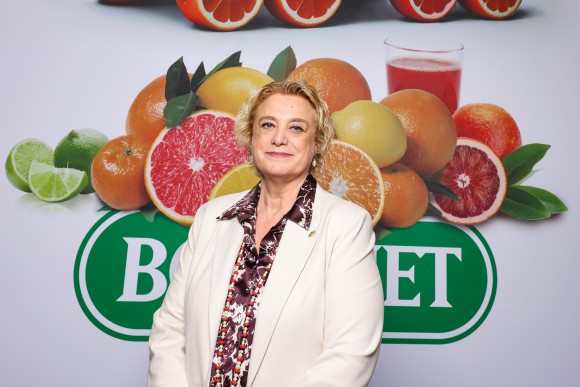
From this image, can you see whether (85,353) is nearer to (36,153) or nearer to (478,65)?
(36,153)

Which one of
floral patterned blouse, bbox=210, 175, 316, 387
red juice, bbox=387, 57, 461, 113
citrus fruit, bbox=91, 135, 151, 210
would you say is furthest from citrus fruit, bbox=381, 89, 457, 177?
citrus fruit, bbox=91, 135, 151, 210

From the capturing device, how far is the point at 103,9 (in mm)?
2266

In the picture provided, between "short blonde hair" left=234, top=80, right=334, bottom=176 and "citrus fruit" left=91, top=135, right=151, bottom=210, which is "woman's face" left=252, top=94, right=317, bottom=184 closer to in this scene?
"short blonde hair" left=234, top=80, right=334, bottom=176

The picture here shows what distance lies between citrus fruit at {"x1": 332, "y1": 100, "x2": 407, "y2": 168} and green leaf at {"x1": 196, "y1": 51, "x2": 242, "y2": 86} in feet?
1.40

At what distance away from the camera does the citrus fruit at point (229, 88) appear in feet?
7.32

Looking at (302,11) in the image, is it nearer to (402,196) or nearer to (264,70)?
(264,70)

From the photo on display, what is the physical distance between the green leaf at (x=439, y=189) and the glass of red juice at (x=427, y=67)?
0.30 metres

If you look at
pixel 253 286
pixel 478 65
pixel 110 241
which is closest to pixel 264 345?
pixel 253 286

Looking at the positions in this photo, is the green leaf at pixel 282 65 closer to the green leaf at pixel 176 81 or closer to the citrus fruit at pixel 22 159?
the green leaf at pixel 176 81

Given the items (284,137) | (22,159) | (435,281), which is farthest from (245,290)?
(22,159)

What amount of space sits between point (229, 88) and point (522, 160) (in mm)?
1185

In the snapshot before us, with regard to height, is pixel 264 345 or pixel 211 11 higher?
pixel 211 11

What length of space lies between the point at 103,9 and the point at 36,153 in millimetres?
602

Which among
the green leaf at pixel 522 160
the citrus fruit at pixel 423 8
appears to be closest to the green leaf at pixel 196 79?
the citrus fruit at pixel 423 8
